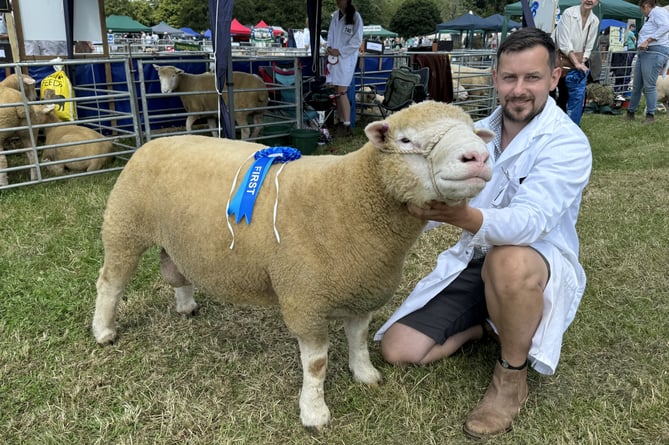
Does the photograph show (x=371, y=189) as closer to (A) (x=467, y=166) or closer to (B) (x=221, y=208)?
(A) (x=467, y=166)

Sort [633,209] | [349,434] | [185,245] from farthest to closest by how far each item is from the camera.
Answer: [633,209]
[185,245]
[349,434]

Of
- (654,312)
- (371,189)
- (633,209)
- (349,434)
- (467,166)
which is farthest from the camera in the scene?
(633,209)

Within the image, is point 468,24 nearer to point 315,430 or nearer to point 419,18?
point 419,18

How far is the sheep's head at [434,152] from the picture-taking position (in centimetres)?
150

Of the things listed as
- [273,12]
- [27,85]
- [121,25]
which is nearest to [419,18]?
[273,12]

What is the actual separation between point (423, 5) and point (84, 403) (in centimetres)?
5691

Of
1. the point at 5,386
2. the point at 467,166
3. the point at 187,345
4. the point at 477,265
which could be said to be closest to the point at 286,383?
the point at 187,345

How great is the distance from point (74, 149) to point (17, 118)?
0.64 m

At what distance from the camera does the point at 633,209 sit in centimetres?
475

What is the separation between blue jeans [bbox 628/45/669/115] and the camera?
28.5 ft

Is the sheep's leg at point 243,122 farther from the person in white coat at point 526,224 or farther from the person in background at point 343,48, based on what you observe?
the person in white coat at point 526,224

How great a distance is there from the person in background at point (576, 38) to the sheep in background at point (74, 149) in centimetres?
556

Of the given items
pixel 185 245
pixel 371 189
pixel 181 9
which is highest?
pixel 181 9

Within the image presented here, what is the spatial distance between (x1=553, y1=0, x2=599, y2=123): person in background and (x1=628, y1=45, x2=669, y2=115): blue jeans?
316 centimetres
